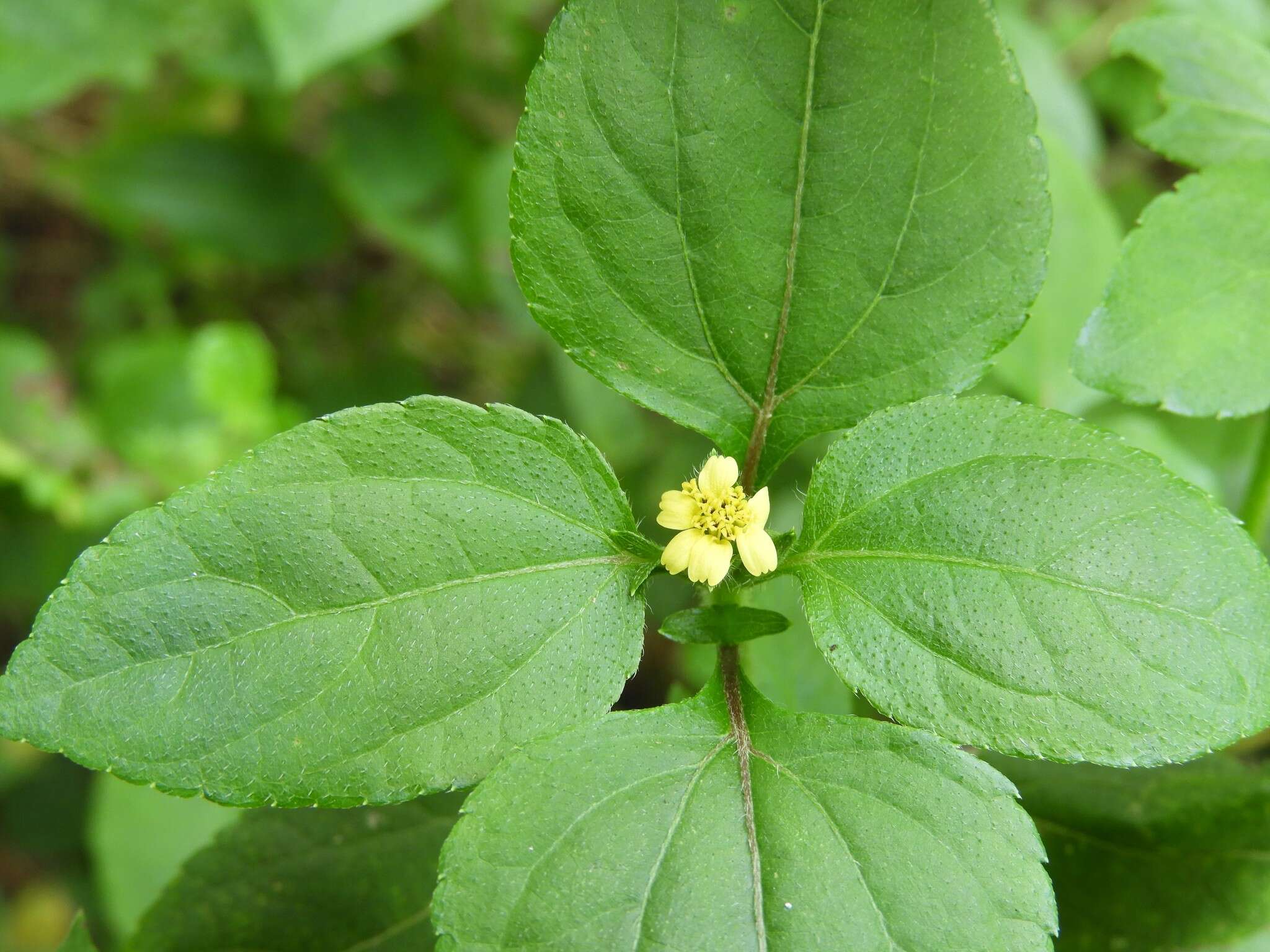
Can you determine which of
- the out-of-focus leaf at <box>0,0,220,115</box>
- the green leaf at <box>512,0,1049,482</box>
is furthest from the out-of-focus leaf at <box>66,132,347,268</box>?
the green leaf at <box>512,0,1049,482</box>

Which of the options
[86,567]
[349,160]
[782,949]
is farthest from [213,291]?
[782,949]

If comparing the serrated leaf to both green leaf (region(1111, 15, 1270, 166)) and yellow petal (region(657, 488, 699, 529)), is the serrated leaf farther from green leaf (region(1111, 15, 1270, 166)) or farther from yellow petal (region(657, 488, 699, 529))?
green leaf (region(1111, 15, 1270, 166))

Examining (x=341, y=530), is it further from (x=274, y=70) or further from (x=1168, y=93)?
(x=274, y=70)

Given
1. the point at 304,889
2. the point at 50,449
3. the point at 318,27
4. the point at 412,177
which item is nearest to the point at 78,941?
the point at 304,889

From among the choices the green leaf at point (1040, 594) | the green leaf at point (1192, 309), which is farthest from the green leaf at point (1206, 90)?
the green leaf at point (1040, 594)

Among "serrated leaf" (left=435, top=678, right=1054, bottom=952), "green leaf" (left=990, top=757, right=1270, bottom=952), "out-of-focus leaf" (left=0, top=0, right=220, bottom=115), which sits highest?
"out-of-focus leaf" (left=0, top=0, right=220, bottom=115)

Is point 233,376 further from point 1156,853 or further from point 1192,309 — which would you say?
point 1156,853
